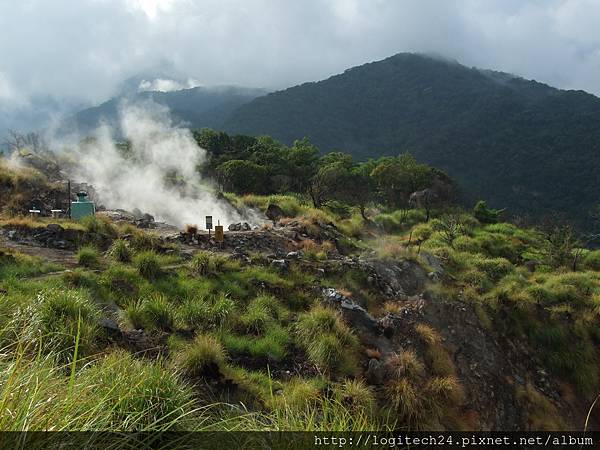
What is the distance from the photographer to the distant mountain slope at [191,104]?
133m

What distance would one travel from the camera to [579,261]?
18.5 m

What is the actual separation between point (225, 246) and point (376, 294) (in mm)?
4325

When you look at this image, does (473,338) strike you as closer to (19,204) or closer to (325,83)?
(19,204)

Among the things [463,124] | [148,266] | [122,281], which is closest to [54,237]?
[148,266]

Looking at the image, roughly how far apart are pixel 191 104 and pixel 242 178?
14462 cm

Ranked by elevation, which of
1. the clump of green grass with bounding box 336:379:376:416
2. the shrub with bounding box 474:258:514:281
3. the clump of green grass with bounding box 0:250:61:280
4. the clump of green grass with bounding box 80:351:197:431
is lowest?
the shrub with bounding box 474:258:514:281

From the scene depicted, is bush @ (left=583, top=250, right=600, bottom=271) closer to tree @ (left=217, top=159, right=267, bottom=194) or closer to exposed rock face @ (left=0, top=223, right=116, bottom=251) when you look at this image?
exposed rock face @ (left=0, top=223, right=116, bottom=251)

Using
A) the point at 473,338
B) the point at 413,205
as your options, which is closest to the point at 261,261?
the point at 473,338

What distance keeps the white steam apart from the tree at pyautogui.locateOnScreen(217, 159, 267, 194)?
2.25 meters

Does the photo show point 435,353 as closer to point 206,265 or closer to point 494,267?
point 206,265

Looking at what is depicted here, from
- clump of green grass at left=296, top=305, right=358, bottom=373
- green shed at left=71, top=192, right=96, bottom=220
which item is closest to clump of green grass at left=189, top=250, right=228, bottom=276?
clump of green grass at left=296, top=305, right=358, bottom=373

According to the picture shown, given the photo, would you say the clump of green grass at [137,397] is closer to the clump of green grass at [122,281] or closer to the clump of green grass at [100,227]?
the clump of green grass at [122,281]

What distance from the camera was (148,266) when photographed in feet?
27.3

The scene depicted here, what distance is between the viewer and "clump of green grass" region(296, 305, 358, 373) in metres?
6.45
